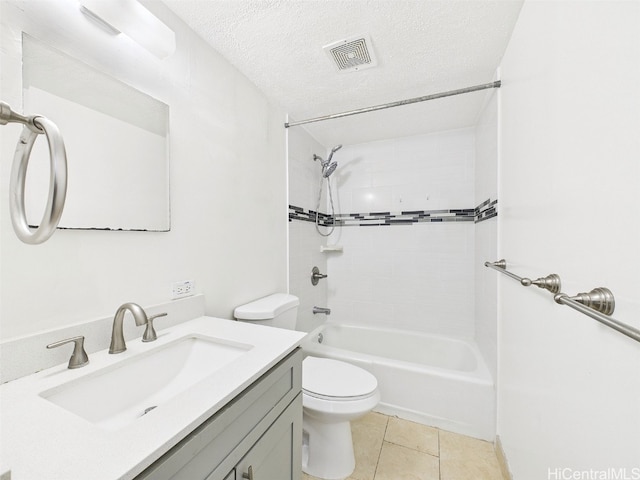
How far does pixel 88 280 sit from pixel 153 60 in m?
0.89

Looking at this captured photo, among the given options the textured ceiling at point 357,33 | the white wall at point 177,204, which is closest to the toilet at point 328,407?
the white wall at point 177,204

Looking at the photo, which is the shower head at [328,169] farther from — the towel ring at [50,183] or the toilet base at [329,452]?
the towel ring at [50,183]

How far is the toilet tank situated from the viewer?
55.0 inches

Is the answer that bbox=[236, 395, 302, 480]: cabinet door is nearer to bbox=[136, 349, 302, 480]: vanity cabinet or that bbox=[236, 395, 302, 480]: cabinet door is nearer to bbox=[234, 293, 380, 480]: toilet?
bbox=[136, 349, 302, 480]: vanity cabinet

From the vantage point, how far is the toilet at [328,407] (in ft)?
4.23

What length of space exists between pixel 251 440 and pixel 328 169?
6.92 feet

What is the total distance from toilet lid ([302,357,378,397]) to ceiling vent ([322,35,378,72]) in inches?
68.1

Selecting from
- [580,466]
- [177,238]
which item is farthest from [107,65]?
[580,466]

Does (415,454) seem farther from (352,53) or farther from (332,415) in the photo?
(352,53)

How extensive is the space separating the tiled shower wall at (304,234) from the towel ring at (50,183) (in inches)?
61.8

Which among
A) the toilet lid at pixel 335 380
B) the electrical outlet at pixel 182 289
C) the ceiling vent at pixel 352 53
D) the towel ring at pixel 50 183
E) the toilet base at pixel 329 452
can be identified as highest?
the ceiling vent at pixel 352 53

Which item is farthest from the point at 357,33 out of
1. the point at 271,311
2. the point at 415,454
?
the point at 415,454

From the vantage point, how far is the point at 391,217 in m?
2.52

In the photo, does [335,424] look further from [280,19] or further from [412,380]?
[280,19]
